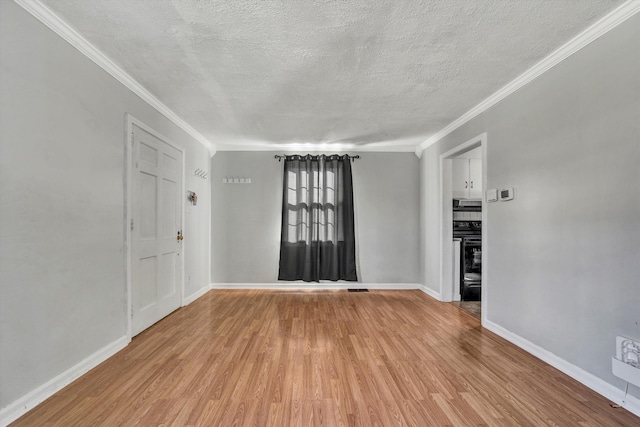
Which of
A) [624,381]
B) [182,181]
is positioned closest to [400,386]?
[624,381]

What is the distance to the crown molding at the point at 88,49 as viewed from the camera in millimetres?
1837

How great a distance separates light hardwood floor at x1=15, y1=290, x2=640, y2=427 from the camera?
1.75 metres

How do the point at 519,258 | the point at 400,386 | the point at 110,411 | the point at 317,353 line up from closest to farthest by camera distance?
1. the point at 110,411
2. the point at 400,386
3. the point at 317,353
4. the point at 519,258

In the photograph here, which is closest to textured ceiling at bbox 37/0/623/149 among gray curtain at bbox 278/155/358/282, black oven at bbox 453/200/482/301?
gray curtain at bbox 278/155/358/282

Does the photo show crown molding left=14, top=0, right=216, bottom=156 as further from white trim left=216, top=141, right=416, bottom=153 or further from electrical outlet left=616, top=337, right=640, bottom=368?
electrical outlet left=616, top=337, right=640, bottom=368

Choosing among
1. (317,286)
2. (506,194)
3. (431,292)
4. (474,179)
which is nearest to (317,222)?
(317,286)

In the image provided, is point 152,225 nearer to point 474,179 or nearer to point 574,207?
point 574,207

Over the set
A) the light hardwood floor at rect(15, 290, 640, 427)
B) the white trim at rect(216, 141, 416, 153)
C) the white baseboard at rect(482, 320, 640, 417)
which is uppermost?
the white trim at rect(216, 141, 416, 153)

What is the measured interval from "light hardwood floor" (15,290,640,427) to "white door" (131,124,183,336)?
0.32 meters

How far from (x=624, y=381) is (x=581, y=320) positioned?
402mm

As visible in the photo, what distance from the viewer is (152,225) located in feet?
10.7

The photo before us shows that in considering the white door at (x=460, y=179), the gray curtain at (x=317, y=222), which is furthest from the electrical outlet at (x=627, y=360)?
the gray curtain at (x=317, y=222)

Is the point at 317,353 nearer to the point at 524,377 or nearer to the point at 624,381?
the point at 524,377

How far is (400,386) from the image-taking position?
208 centimetres
